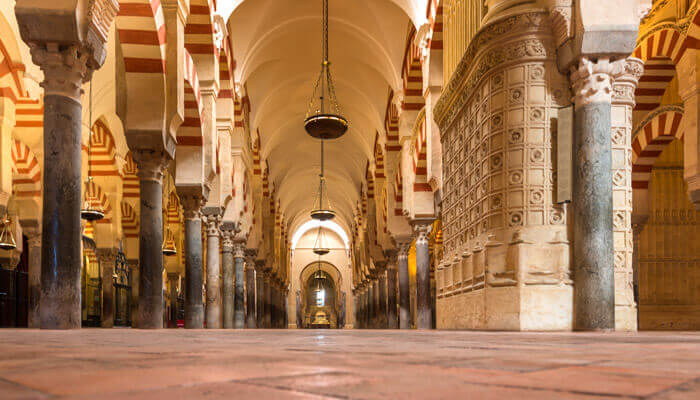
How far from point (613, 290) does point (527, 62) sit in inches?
99.5

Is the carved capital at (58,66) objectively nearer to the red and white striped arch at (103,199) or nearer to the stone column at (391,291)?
the red and white striped arch at (103,199)

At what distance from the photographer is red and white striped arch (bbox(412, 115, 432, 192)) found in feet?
40.9

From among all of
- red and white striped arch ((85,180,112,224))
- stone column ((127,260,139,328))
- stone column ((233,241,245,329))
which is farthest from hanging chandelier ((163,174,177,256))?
red and white striped arch ((85,180,112,224))

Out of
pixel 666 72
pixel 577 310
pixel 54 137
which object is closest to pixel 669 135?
pixel 666 72

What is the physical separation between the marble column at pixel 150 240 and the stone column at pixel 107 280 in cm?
706

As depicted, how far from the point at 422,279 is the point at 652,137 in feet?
19.0

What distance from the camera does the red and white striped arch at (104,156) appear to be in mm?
14172

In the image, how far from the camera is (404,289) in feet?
58.0

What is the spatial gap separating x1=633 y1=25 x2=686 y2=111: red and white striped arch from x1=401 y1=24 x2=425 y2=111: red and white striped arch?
4300 mm

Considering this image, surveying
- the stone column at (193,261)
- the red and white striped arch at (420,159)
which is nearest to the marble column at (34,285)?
the stone column at (193,261)

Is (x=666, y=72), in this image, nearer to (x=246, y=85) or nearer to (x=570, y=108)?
(x=570, y=108)

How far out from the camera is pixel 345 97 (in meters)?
20.1

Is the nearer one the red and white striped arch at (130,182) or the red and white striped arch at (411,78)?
the red and white striped arch at (411,78)

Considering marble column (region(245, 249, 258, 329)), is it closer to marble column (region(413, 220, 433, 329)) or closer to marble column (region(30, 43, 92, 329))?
marble column (region(413, 220, 433, 329))
